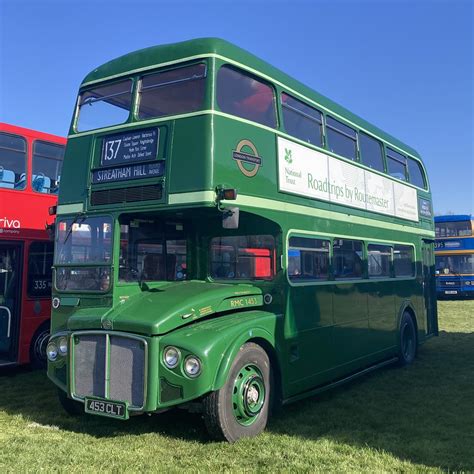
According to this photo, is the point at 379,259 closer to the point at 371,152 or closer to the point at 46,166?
the point at 371,152

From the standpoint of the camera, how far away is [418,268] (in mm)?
10672

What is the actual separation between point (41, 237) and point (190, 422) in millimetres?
5067

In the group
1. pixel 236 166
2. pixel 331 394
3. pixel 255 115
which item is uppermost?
pixel 255 115

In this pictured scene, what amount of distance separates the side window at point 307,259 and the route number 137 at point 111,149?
→ 2365 millimetres

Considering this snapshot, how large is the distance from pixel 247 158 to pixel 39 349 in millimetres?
5613

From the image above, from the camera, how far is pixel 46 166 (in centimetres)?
995

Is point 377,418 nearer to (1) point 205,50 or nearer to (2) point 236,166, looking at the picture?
(2) point 236,166

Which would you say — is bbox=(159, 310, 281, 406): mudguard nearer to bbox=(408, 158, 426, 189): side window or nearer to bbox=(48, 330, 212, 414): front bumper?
bbox=(48, 330, 212, 414): front bumper

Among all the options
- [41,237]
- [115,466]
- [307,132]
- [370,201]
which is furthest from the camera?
[41,237]

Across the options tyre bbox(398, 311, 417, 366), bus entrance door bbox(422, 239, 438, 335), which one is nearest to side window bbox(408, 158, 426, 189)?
bus entrance door bbox(422, 239, 438, 335)

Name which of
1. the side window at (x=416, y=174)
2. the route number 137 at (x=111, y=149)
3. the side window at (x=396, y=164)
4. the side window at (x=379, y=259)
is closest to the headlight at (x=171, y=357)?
the route number 137 at (x=111, y=149)

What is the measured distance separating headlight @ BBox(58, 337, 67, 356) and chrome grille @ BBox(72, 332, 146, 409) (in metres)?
0.31

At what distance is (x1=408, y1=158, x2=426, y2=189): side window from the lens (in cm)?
1089

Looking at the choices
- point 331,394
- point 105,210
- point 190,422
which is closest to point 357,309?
point 331,394
